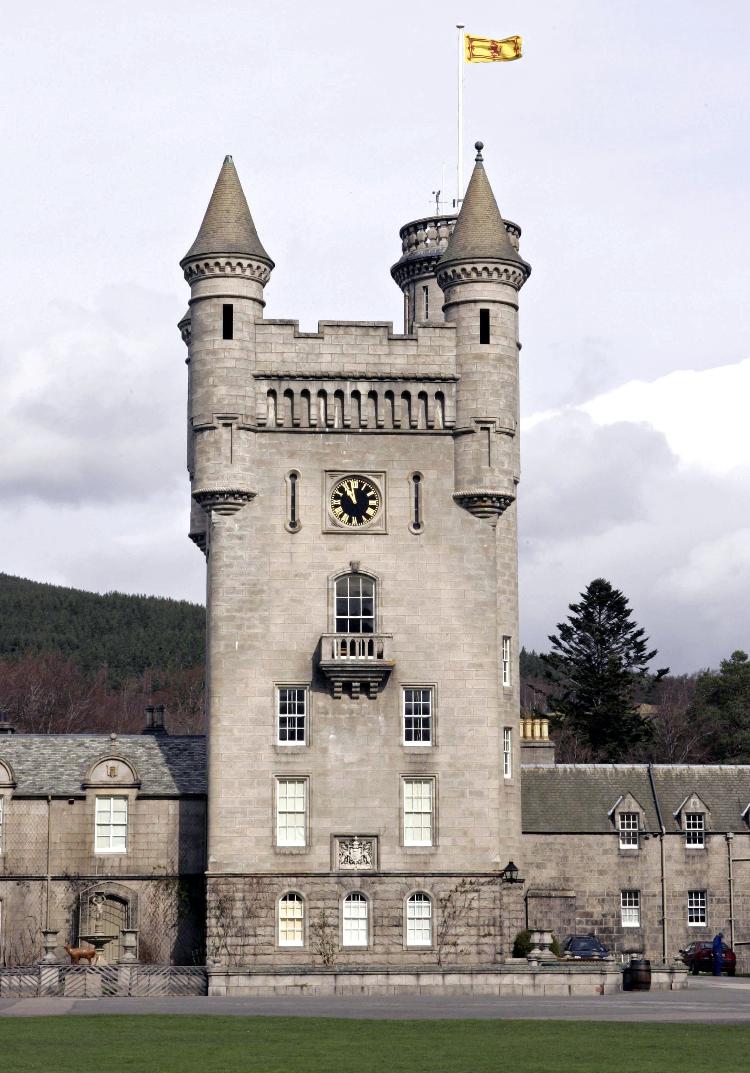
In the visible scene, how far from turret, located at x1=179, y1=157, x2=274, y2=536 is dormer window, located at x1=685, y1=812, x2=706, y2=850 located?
23.0 metres

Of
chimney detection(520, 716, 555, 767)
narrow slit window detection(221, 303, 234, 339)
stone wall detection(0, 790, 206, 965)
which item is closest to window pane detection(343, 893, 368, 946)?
stone wall detection(0, 790, 206, 965)

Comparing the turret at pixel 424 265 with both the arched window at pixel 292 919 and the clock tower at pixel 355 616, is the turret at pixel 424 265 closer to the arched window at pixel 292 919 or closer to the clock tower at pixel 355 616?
the clock tower at pixel 355 616

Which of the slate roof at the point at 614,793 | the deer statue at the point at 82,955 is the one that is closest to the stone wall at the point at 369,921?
the deer statue at the point at 82,955

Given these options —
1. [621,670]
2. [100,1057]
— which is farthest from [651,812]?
[100,1057]

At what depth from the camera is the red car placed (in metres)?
65.0

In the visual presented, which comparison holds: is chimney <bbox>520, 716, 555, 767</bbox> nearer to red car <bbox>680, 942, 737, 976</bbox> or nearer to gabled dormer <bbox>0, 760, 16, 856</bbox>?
red car <bbox>680, 942, 737, 976</bbox>

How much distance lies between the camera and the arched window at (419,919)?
59500 mm

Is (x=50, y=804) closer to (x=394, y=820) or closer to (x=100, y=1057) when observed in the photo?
(x=394, y=820)

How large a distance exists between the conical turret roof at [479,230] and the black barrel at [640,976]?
2397 cm

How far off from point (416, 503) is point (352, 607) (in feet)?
13.5

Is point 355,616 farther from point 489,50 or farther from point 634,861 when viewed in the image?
point 489,50

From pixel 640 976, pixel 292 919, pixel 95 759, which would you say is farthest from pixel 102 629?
pixel 640 976

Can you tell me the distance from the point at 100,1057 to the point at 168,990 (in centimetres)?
2104

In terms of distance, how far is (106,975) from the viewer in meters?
51.1
